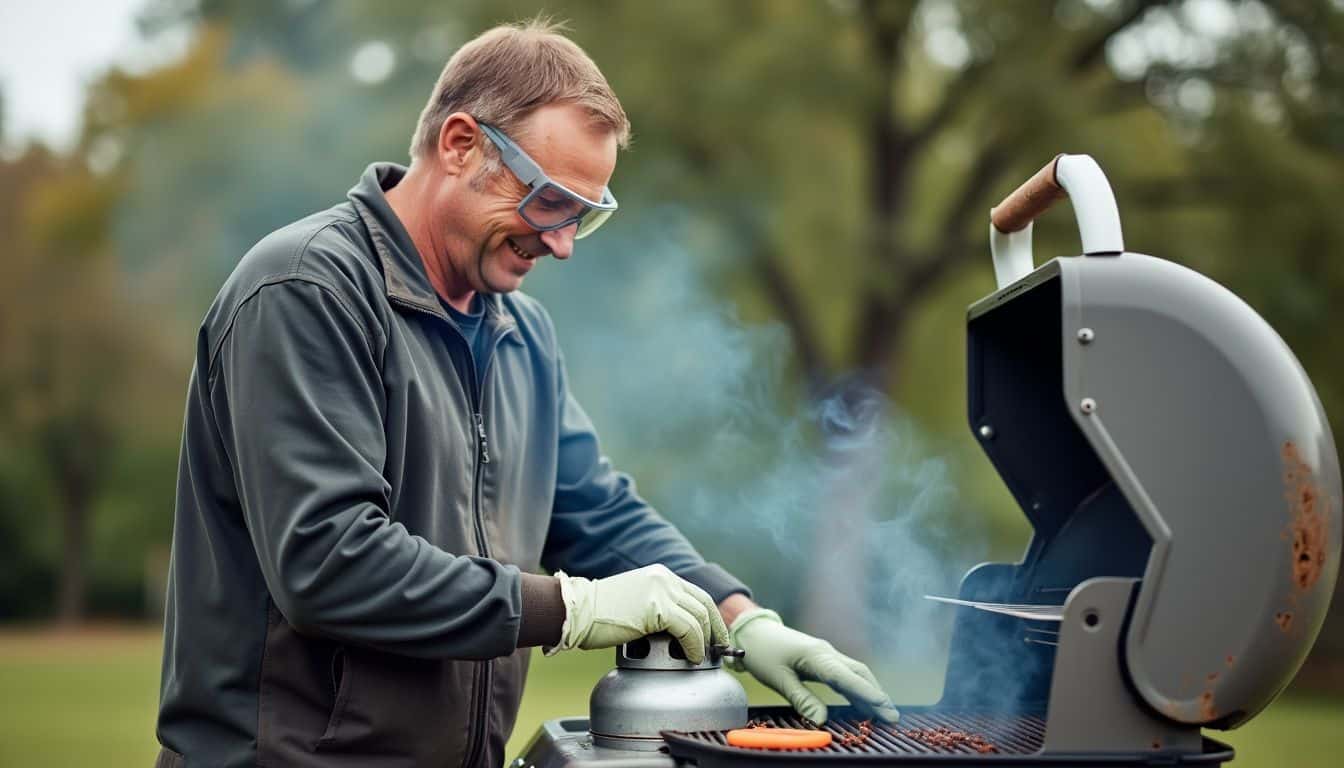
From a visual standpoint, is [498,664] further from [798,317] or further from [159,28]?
[159,28]

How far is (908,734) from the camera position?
2.09 m

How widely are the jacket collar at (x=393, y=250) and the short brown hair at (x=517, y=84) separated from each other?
6.8 inches

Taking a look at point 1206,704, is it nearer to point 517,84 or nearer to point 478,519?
point 478,519

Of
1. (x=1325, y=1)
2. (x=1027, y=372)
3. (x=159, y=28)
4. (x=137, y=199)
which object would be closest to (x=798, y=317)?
(x=1325, y=1)

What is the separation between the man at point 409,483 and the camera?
1985mm

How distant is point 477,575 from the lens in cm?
201

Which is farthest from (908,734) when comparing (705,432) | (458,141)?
(705,432)

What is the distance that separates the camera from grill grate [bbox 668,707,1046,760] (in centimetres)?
184

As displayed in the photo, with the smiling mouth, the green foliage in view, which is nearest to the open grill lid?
the smiling mouth

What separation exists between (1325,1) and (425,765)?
11.8 meters

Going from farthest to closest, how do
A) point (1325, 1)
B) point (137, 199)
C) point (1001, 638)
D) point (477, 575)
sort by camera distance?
point (137, 199) < point (1325, 1) < point (1001, 638) < point (477, 575)

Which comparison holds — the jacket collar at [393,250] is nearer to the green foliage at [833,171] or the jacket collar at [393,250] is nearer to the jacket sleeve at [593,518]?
the jacket sleeve at [593,518]

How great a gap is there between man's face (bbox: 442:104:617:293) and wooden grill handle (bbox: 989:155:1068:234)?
27.5 inches

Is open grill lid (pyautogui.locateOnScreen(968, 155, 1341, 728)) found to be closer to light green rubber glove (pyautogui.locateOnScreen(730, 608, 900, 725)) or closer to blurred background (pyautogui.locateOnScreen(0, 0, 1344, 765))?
light green rubber glove (pyautogui.locateOnScreen(730, 608, 900, 725))
